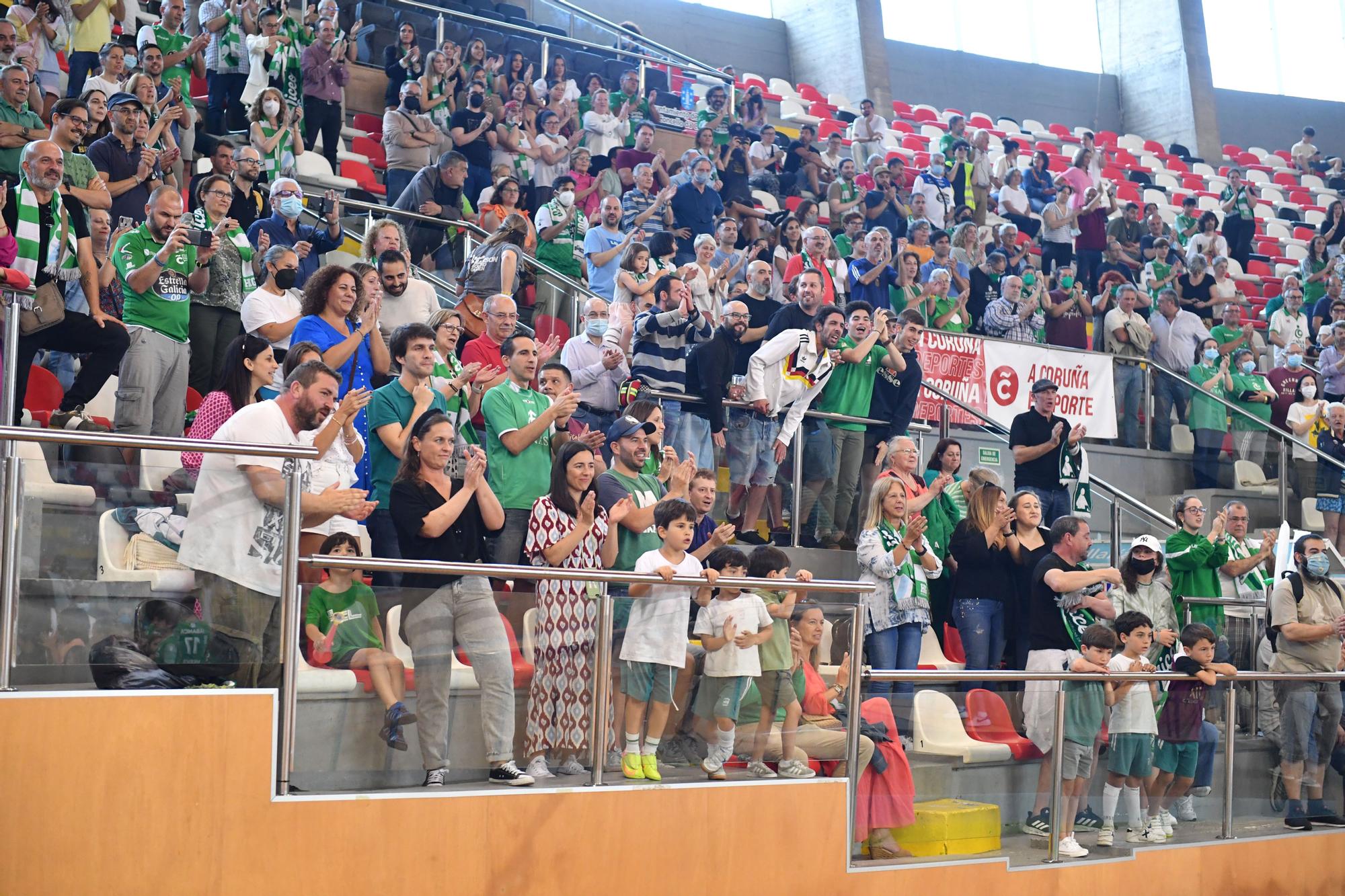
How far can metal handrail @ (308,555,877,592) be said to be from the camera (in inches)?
206

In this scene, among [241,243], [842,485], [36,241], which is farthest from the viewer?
[842,485]

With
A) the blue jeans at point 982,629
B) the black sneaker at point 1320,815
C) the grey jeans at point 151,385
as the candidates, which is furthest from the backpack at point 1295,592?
the grey jeans at point 151,385

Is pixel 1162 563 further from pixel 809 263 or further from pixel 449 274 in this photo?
pixel 449 274

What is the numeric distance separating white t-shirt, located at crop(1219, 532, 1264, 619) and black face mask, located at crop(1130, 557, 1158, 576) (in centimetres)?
91

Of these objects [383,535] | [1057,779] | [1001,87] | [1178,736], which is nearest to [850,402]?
[1178,736]

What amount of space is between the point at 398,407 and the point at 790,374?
10.3ft

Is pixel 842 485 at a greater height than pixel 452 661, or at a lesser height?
greater

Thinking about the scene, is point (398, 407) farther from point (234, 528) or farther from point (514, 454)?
point (234, 528)

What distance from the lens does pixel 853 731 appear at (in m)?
6.57

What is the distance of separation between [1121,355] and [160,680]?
10047 millimetres

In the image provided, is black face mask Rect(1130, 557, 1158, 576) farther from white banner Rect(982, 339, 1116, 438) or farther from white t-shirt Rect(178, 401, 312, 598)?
white t-shirt Rect(178, 401, 312, 598)

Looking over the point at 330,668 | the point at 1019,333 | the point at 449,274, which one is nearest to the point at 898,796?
the point at 330,668

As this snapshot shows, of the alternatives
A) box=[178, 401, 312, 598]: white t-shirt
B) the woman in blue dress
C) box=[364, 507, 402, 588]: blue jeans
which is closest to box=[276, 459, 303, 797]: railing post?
box=[178, 401, 312, 598]: white t-shirt

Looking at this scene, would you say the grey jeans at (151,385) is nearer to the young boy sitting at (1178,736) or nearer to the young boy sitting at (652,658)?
the young boy sitting at (652,658)
